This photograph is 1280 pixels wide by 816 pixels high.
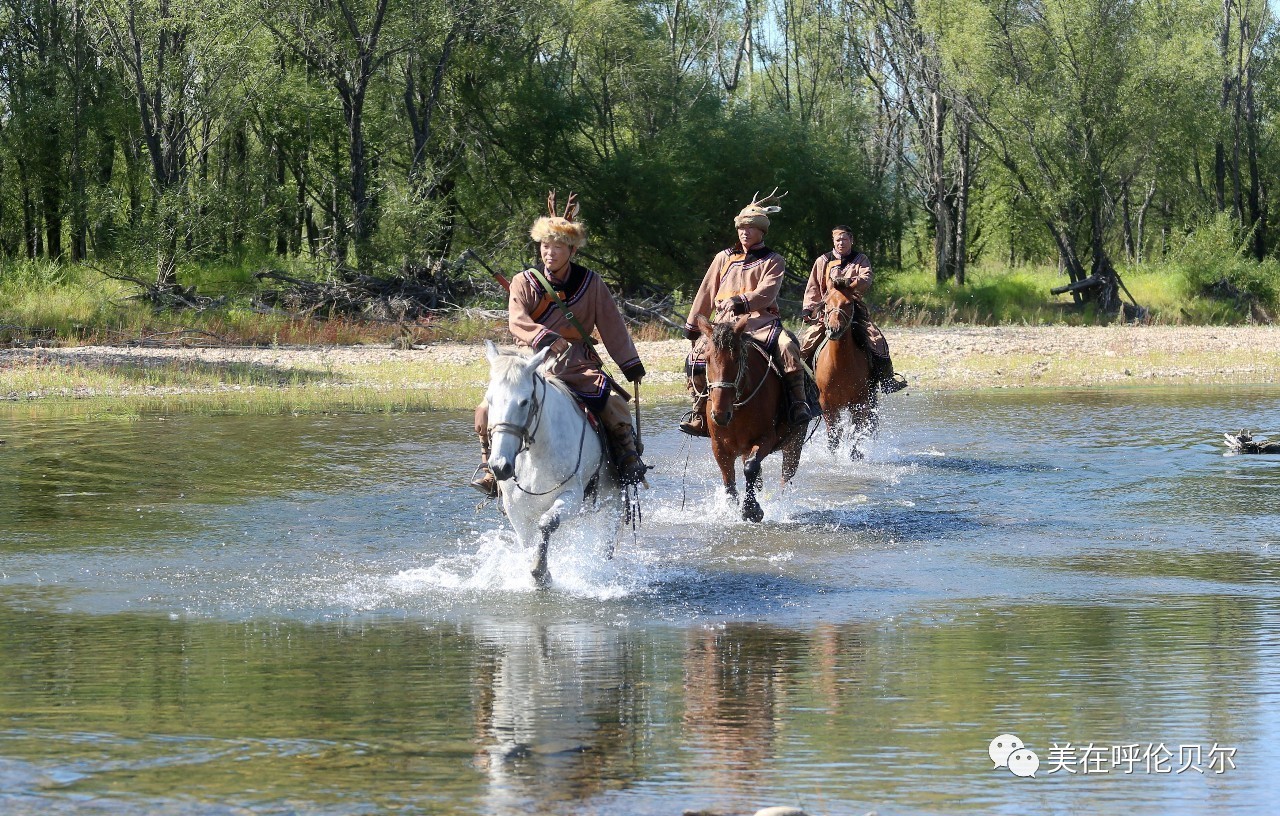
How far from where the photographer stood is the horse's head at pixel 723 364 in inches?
422

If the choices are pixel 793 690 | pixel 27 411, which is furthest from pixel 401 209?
pixel 793 690

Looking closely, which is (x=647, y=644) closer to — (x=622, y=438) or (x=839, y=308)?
(x=622, y=438)

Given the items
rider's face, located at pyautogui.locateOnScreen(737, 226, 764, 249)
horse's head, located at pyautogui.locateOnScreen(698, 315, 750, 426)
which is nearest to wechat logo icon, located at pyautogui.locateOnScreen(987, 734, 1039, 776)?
horse's head, located at pyautogui.locateOnScreen(698, 315, 750, 426)

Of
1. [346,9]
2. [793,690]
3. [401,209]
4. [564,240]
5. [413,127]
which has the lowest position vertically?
[793,690]

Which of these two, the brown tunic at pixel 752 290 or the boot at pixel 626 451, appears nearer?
the boot at pixel 626 451

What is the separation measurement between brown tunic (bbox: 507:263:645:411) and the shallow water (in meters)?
1.06

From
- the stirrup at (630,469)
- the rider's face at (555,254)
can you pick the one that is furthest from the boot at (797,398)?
the rider's face at (555,254)

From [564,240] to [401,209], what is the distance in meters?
23.8

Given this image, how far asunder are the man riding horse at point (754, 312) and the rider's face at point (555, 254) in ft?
8.01

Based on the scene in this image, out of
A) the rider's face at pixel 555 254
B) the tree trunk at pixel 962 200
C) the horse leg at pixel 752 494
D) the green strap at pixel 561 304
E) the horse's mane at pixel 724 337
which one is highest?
the tree trunk at pixel 962 200

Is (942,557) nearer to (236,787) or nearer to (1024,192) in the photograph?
(236,787)

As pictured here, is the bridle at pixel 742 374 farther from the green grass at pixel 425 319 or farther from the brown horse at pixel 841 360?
the green grass at pixel 425 319

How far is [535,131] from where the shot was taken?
36438 mm

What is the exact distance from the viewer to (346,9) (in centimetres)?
3222
